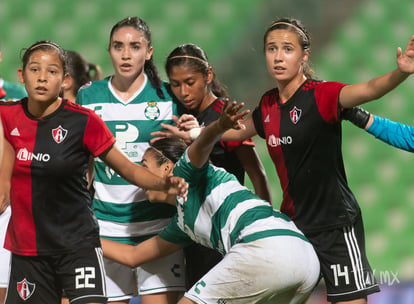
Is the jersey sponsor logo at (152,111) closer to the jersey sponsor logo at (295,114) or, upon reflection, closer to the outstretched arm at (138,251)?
the outstretched arm at (138,251)

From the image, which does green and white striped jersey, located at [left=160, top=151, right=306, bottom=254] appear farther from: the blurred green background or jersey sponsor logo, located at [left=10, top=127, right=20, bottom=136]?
the blurred green background

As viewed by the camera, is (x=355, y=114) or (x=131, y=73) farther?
(x=131, y=73)

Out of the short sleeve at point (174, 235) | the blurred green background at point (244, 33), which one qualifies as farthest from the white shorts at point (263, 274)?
the blurred green background at point (244, 33)

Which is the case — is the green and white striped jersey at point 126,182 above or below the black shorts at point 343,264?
above

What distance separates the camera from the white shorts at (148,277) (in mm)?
3621

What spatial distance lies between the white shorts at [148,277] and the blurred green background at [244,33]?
2826mm

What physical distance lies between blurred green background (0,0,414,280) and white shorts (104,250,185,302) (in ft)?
9.27

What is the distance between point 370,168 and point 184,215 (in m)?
3.39

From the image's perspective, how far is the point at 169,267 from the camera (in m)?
3.64

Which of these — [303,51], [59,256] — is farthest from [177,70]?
[59,256]

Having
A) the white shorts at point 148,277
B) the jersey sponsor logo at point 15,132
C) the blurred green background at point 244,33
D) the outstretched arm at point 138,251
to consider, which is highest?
the blurred green background at point 244,33

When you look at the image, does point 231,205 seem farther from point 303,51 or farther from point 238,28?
point 238,28

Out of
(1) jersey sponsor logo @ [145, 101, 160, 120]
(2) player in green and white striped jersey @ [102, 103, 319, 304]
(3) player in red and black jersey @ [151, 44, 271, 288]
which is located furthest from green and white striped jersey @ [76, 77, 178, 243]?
(2) player in green and white striped jersey @ [102, 103, 319, 304]

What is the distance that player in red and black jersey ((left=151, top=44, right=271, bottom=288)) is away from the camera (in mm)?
3664
